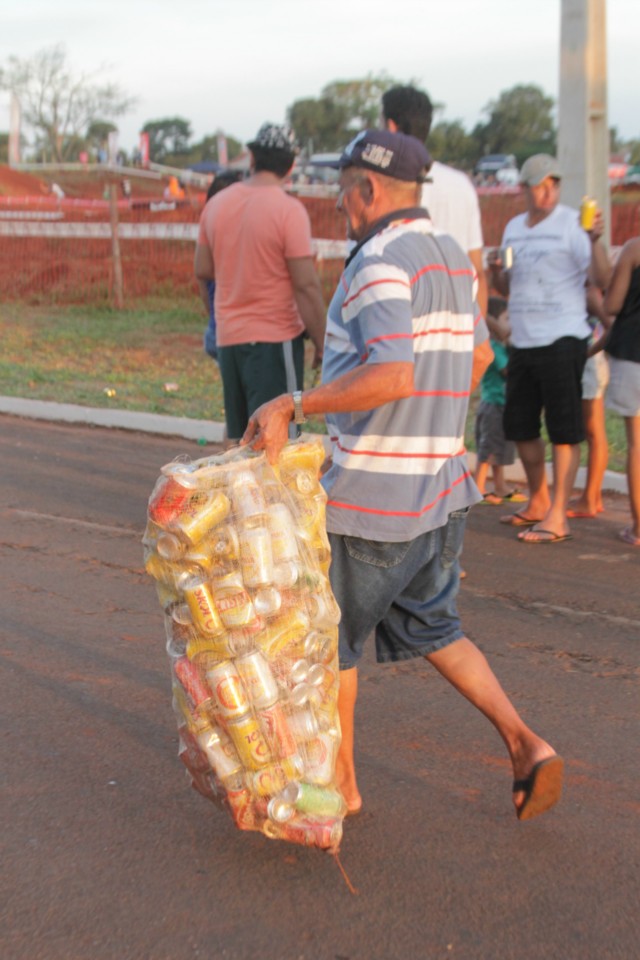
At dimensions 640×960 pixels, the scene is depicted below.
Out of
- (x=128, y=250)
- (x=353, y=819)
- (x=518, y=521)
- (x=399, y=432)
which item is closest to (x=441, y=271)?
(x=399, y=432)

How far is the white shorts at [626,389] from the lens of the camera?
6.57 metres

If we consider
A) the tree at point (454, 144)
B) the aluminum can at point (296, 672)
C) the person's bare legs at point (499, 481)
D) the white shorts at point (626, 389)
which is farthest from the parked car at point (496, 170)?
the aluminum can at point (296, 672)

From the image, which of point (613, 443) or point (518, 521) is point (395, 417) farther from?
point (613, 443)

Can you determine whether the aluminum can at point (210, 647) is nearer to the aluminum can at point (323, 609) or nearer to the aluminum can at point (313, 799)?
the aluminum can at point (323, 609)

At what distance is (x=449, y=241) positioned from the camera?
3.26 meters

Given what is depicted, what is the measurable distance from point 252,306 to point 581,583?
2.20 meters

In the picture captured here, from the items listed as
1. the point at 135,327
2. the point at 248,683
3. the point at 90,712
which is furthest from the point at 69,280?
the point at 248,683

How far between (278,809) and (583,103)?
7582mm

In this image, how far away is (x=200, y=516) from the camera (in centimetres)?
290

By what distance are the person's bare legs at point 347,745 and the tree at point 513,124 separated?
73753 millimetres

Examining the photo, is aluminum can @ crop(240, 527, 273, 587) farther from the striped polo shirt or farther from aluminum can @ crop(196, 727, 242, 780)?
aluminum can @ crop(196, 727, 242, 780)

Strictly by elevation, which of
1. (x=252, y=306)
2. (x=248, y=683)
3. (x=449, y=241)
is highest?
(x=449, y=241)

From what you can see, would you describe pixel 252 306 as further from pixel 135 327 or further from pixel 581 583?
pixel 135 327

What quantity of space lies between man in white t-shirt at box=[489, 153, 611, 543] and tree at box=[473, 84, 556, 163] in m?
69.8
